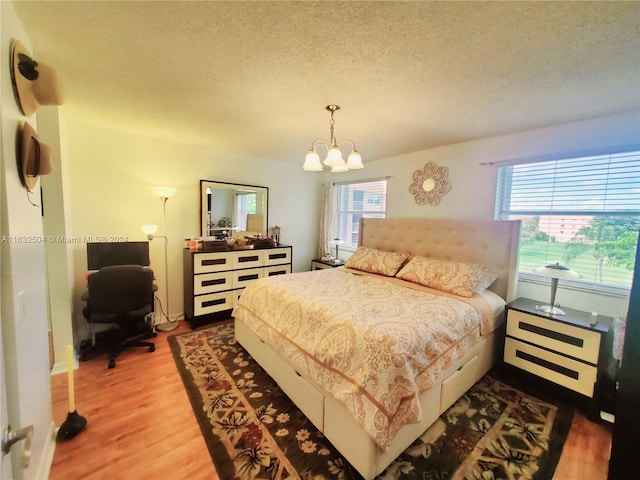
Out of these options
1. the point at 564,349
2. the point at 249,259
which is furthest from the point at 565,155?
the point at 249,259

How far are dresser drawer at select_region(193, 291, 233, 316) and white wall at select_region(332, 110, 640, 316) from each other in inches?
102

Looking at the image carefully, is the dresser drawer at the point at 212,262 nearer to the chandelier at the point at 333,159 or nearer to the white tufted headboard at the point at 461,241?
the chandelier at the point at 333,159

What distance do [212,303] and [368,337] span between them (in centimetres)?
247

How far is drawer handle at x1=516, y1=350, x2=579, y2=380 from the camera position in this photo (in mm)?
1981

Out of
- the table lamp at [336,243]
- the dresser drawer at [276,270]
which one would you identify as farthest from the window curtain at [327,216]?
the dresser drawer at [276,270]

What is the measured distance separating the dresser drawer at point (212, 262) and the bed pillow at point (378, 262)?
5.32 feet

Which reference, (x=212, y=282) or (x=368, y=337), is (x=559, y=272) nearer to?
(x=368, y=337)

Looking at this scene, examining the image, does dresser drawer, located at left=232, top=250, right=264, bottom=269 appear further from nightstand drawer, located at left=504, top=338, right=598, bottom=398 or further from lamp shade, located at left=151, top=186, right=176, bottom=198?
nightstand drawer, located at left=504, top=338, right=598, bottom=398

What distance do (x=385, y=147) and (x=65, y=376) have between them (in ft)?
13.2

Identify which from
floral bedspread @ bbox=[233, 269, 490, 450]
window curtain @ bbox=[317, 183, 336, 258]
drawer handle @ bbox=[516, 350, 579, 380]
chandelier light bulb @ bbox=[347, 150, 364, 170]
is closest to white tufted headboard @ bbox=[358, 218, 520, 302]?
drawer handle @ bbox=[516, 350, 579, 380]

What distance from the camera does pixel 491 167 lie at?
2824mm

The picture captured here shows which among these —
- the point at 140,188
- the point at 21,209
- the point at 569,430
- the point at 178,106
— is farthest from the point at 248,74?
the point at 569,430

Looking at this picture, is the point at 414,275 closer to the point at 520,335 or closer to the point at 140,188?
the point at 520,335

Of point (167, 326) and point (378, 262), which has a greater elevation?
point (378, 262)
